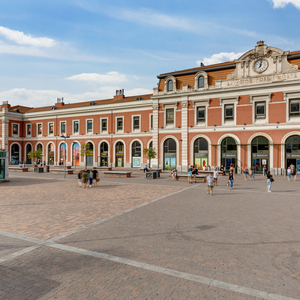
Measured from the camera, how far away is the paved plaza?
492 cm

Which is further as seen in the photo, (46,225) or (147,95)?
(147,95)

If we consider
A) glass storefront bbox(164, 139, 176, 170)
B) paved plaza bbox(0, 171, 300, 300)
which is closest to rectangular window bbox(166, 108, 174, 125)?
glass storefront bbox(164, 139, 176, 170)

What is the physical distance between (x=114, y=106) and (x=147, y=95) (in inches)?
246

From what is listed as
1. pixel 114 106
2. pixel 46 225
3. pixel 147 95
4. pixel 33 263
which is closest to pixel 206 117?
pixel 147 95

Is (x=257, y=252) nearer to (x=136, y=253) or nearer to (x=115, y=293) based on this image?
(x=136, y=253)

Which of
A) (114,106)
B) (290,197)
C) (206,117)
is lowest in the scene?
(290,197)

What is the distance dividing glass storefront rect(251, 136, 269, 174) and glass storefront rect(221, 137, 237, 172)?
2198 mm

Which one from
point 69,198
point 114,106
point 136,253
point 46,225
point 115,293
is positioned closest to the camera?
point 115,293

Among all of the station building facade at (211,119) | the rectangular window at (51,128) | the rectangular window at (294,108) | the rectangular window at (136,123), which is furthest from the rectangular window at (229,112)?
the rectangular window at (51,128)

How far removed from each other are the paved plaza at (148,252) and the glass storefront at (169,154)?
25635 mm

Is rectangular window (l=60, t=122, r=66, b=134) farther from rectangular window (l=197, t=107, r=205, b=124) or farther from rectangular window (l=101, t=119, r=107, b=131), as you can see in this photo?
rectangular window (l=197, t=107, r=205, b=124)

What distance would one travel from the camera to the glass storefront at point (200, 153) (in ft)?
116

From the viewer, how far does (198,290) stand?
488 cm

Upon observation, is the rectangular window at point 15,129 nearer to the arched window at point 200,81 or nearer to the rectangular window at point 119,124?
the rectangular window at point 119,124
